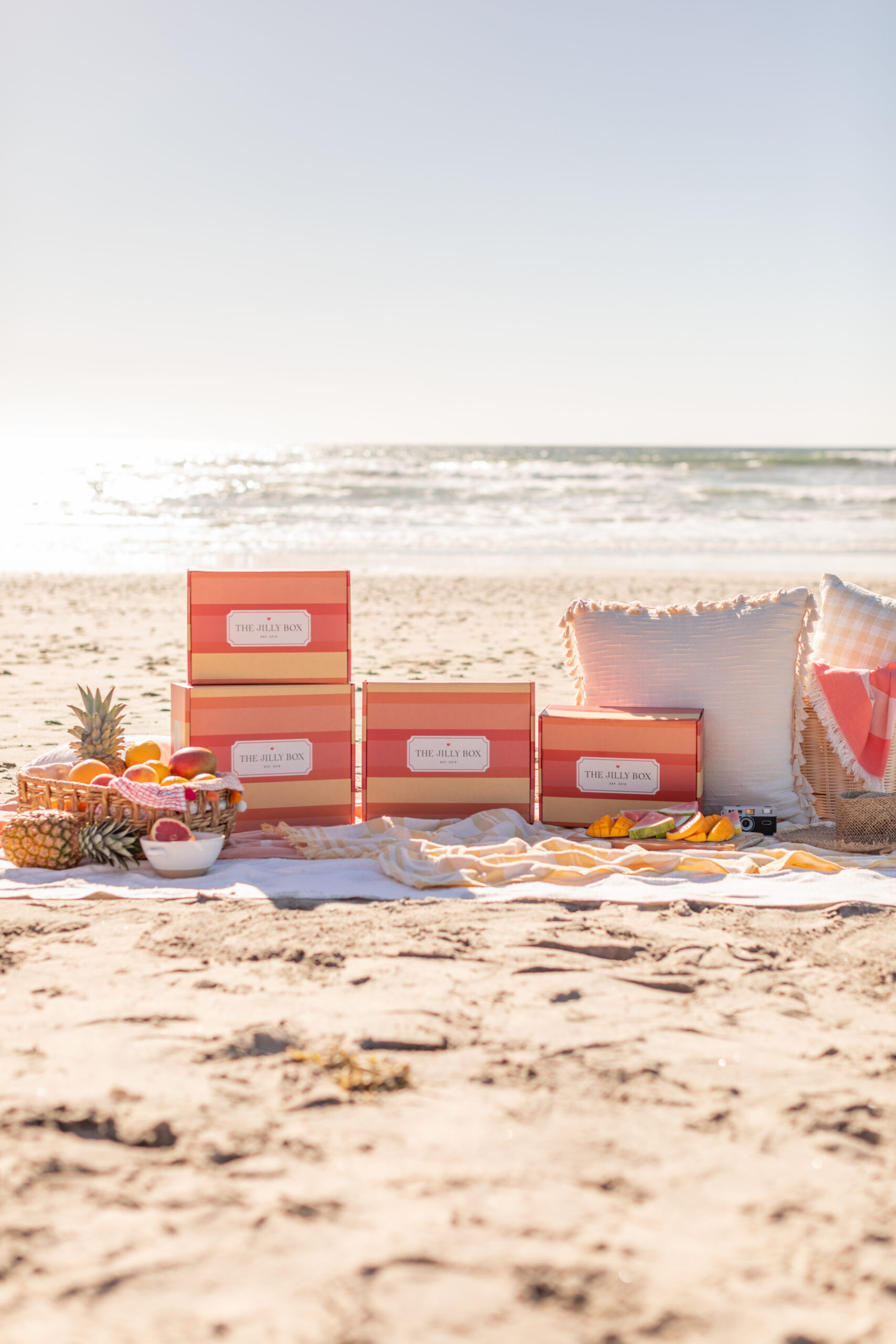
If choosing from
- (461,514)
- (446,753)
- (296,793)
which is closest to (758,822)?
(446,753)

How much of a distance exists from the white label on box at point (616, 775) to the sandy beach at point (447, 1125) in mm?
941

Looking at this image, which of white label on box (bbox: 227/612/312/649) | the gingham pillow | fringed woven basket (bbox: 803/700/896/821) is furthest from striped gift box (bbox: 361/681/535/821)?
the gingham pillow

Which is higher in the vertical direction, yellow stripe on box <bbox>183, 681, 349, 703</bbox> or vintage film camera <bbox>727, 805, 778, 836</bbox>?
yellow stripe on box <bbox>183, 681, 349, 703</bbox>

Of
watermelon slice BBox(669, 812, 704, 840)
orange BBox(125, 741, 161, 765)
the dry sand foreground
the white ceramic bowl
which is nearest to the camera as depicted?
the dry sand foreground

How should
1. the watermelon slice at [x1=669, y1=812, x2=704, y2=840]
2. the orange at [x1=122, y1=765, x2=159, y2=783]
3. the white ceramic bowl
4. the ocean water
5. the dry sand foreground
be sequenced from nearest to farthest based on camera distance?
the dry sand foreground
the white ceramic bowl
the orange at [x1=122, y1=765, x2=159, y2=783]
the watermelon slice at [x1=669, y1=812, x2=704, y2=840]
the ocean water

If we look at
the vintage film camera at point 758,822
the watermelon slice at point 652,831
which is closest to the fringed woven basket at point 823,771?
the vintage film camera at point 758,822

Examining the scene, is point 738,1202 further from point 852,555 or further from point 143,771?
point 852,555

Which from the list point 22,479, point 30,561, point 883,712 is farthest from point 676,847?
point 22,479

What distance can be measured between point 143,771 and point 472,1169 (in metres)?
2.18

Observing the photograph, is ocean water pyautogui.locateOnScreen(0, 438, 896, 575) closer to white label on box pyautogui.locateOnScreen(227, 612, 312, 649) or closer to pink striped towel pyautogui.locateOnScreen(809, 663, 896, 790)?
white label on box pyautogui.locateOnScreen(227, 612, 312, 649)

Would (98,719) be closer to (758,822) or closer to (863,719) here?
(758,822)

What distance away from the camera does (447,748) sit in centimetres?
414

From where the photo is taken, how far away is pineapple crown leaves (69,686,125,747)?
12.9 ft

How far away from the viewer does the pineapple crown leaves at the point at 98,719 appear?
3943 millimetres
